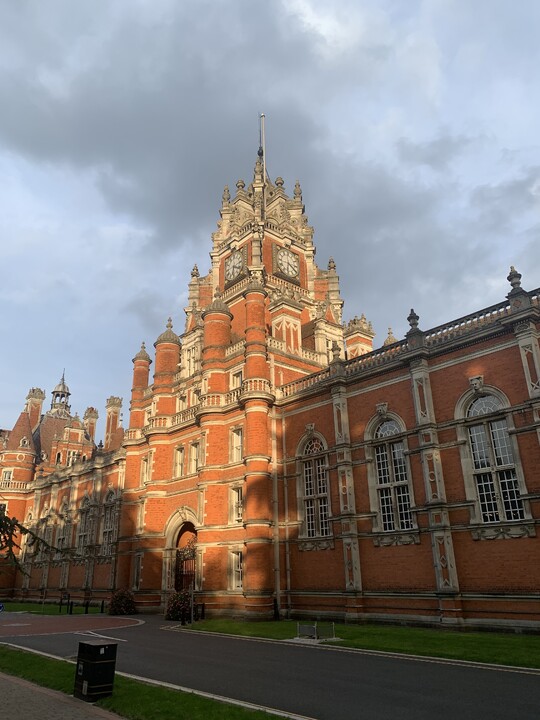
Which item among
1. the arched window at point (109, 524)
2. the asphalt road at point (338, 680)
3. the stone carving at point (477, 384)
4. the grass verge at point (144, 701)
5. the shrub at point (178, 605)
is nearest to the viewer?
the grass verge at point (144, 701)

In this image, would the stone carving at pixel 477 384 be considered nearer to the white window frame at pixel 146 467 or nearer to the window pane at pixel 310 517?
the window pane at pixel 310 517

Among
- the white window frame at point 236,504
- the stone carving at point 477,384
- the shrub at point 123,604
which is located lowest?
the shrub at point 123,604

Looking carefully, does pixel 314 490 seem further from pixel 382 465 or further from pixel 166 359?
pixel 166 359

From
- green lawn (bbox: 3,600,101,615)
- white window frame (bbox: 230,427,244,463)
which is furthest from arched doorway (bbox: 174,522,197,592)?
green lawn (bbox: 3,600,101,615)

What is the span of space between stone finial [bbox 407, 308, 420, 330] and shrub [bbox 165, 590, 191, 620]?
18.5m

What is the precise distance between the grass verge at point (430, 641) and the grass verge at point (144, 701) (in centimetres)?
800

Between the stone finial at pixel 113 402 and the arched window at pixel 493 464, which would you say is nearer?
the arched window at pixel 493 464

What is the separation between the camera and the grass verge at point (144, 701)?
31.2ft

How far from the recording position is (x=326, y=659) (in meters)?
15.6

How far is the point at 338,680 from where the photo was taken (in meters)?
12.6

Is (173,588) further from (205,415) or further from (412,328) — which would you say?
(412,328)

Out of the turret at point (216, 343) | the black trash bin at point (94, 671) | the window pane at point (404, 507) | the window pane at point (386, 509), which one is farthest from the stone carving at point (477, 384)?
the black trash bin at point (94, 671)

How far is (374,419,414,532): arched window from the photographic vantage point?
2509 cm

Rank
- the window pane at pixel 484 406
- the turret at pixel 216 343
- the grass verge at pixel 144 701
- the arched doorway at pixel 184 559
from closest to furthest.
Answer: the grass verge at pixel 144 701 < the window pane at pixel 484 406 < the arched doorway at pixel 184 559 < the turret at pixel 216 343
